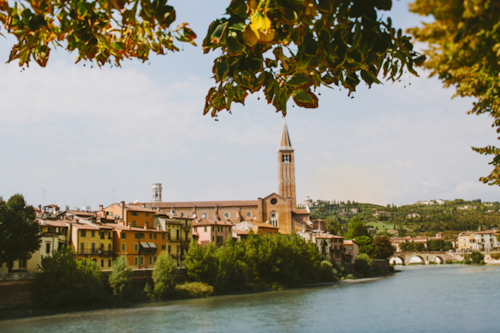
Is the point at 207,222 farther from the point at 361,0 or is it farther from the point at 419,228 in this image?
the point at 419,228

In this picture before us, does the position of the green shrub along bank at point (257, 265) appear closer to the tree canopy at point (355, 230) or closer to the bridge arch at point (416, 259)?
the tree canopy at point (355, 230)

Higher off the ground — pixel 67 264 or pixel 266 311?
pixel 67 264

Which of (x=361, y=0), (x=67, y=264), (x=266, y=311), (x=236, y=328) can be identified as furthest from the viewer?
(x=67, y=264)

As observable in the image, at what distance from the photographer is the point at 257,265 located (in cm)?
4641

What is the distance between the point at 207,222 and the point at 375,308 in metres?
27.9

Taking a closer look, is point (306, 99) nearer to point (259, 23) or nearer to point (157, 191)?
point (259, 23)

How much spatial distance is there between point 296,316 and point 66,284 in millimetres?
14899

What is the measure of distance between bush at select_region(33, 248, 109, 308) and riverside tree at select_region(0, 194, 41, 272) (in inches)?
68.9

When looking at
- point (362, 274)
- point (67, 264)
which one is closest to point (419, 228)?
point (362, 274)

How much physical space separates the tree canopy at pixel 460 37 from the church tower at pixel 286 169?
8784cm

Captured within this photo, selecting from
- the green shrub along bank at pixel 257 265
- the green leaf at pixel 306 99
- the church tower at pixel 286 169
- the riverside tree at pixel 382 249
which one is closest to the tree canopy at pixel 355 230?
the riverside tree at pixel 382 249

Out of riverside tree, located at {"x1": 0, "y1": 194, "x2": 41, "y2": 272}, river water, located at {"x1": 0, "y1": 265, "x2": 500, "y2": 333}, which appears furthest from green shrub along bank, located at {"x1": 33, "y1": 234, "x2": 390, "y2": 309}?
river water, located at {"x1": 0, "y1": 265, "x2": 500, "y2": 333}

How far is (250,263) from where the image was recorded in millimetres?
44844

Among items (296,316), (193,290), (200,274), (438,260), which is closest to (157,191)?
(200,274)
